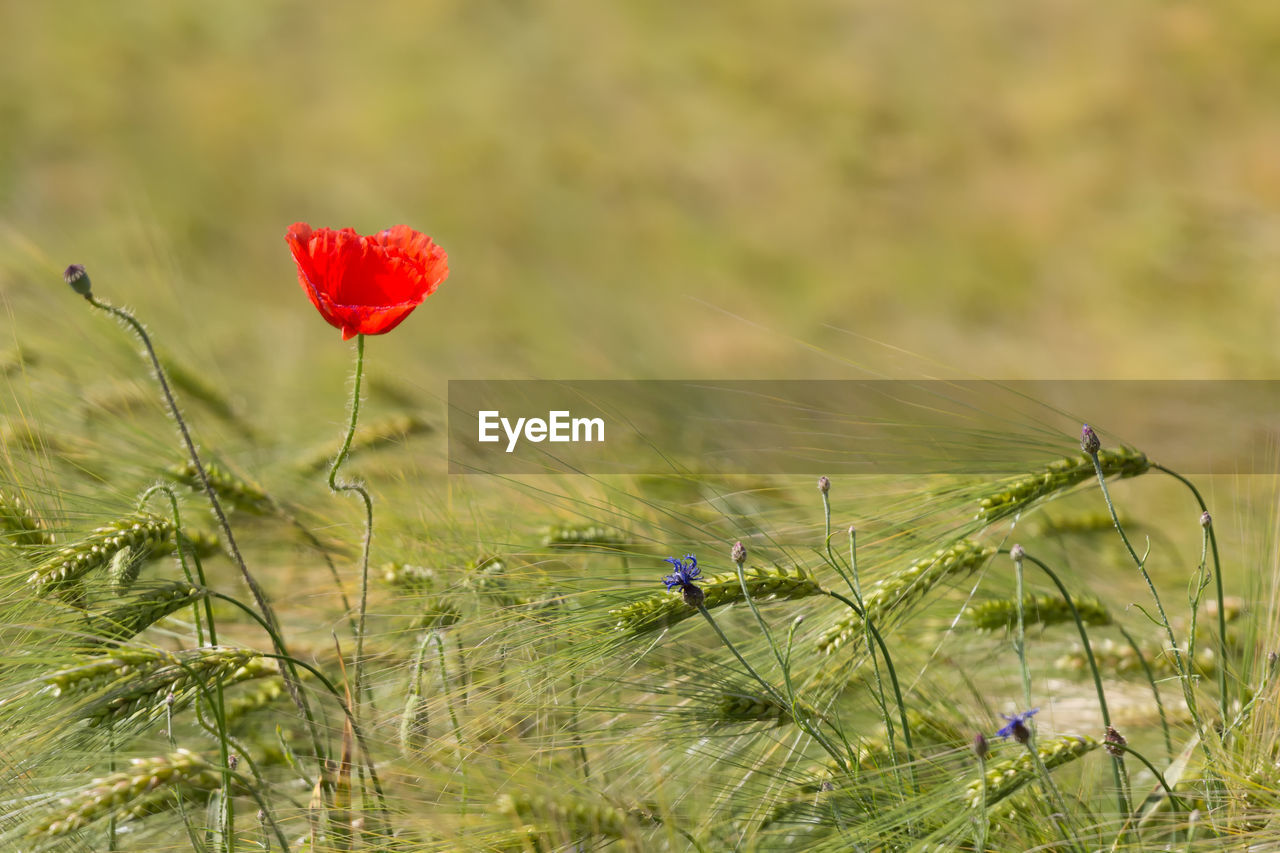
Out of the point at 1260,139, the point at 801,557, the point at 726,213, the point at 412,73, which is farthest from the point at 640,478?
the point at 412,73

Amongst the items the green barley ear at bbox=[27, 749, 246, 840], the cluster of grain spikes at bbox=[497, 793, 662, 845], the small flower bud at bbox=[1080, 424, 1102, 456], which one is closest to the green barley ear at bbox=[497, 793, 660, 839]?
the cluster of grain spikes at bbox=[497, 793, 662, 845]

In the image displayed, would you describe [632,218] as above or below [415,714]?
above

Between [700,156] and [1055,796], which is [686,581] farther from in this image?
[700,156]

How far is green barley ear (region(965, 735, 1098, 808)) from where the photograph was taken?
37cm

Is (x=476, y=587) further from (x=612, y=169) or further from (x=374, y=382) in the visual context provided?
(x=612, y=169)

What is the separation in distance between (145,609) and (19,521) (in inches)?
3.8

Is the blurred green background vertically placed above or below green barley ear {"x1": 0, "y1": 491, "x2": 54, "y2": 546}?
above

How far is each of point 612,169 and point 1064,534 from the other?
201 cm

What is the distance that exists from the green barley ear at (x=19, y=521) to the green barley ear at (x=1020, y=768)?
1.33 ft

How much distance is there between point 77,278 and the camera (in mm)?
365

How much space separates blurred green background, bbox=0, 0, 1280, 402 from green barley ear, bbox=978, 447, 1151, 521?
1399 mm

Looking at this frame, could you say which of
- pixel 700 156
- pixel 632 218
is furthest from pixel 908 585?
pixel 700 156

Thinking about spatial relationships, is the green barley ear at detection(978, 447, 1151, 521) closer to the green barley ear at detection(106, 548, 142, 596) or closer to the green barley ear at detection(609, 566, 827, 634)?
the green barley ear at detection(609, 566, 827, 634)

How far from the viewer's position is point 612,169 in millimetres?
2545
